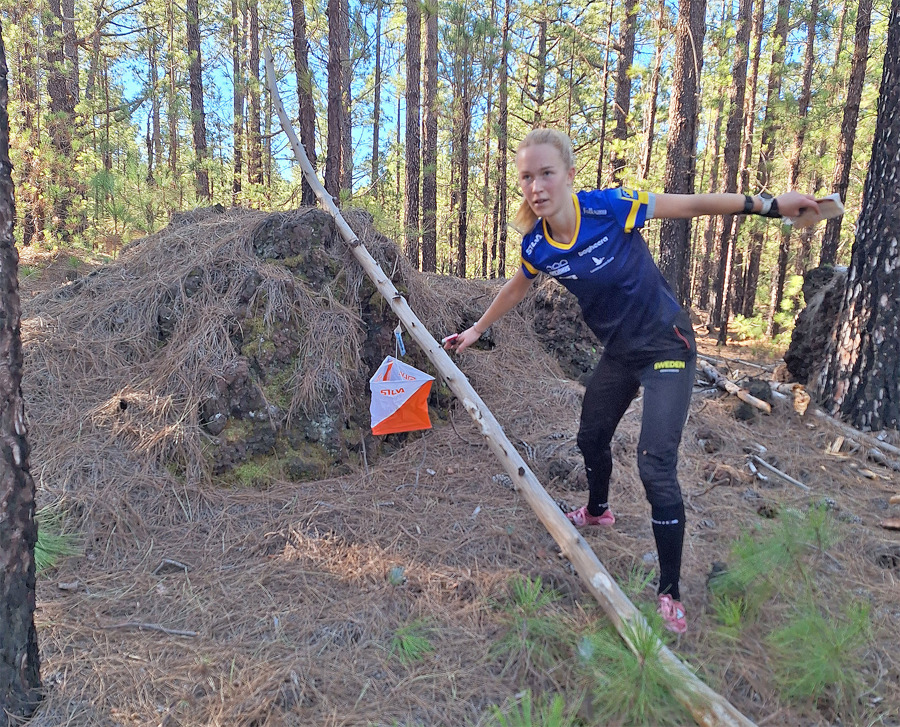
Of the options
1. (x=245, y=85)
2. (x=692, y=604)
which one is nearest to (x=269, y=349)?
(x=692, y=604)

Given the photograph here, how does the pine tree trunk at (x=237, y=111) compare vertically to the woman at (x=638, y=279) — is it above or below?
above

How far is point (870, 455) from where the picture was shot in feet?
12.9

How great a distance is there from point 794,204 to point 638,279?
678 millimetres

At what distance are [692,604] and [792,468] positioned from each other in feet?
6.64

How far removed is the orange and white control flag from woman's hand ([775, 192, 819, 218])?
7.52 feet

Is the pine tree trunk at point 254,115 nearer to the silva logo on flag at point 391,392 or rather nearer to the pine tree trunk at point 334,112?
the pine tree trunk at point 334,112

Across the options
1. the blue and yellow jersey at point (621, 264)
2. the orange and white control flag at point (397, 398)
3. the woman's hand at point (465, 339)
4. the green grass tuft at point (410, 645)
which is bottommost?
the green grass tuft at point (410, 645)

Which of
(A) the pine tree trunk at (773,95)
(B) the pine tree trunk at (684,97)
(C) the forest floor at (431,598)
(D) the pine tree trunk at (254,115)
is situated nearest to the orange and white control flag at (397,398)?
(C) the forest floor at (431,598)

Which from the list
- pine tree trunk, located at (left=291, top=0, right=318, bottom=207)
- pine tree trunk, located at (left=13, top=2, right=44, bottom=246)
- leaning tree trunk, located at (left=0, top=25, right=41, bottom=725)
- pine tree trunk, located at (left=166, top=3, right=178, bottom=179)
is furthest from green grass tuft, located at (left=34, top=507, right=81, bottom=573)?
pine tree trunk, located at (left=166, top=3, right=178, bottom=179)

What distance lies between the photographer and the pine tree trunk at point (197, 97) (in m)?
10.0

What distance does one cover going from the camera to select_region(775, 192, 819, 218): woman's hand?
2193 millimetres

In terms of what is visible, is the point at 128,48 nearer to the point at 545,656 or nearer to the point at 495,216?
the point at 495,216

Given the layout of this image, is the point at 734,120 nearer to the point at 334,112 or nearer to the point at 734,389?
the point at 734,389

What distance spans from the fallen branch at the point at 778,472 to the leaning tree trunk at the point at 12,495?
4.18 m
